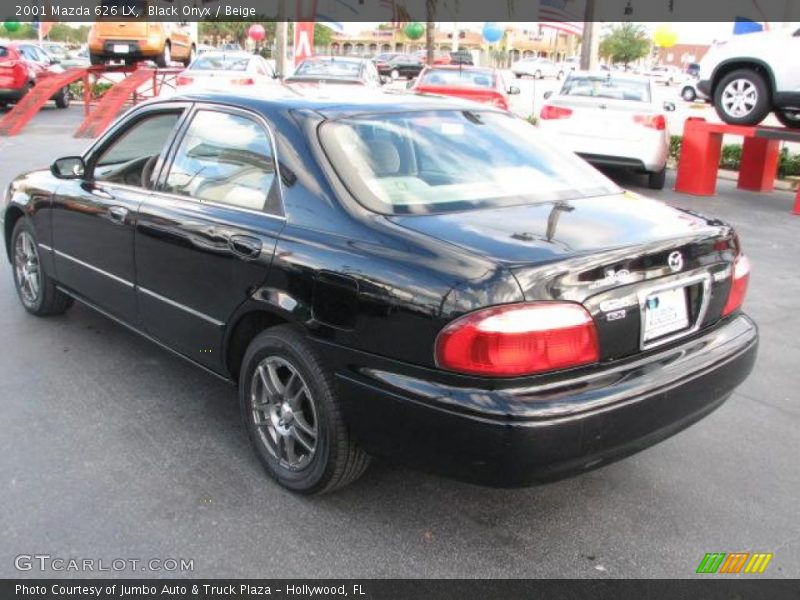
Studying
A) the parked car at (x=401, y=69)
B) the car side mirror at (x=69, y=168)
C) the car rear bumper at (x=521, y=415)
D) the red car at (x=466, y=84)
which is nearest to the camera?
the car rear bumper at (x=521, y=415)

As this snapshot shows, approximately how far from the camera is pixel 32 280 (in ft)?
17.5

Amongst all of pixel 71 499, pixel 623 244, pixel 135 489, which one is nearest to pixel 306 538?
pixel 135 489

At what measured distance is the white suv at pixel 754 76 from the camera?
10133 millimetres

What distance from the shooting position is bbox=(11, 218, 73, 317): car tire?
17.0 feet

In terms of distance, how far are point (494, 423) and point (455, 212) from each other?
92cm

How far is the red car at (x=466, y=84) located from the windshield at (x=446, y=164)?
1018 centimetres

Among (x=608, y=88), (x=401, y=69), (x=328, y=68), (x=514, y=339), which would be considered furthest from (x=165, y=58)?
(x=401, y=69)

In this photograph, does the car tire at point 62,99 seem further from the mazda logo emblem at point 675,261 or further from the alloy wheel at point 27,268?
the mazda logo emblem at point 675,261

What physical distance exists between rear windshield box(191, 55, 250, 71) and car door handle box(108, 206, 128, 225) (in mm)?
15207

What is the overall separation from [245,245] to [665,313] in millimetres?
1683

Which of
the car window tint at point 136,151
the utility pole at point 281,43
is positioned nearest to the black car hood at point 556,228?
the car window tint at point 136,151

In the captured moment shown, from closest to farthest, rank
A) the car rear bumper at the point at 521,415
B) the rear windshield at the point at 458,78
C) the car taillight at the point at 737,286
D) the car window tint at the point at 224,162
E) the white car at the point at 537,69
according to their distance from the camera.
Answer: the car rear bumper at the point at 521,415, the car taillight at the point at 737,286, the car window tint at the point at 224,162, the rear windshield at the point at 458,78, the white car at the point at 537,69

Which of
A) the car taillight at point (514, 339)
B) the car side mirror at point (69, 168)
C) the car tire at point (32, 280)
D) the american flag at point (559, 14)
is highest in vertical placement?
the american flag at point (559, 14)

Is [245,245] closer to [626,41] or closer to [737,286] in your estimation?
[737,286]
